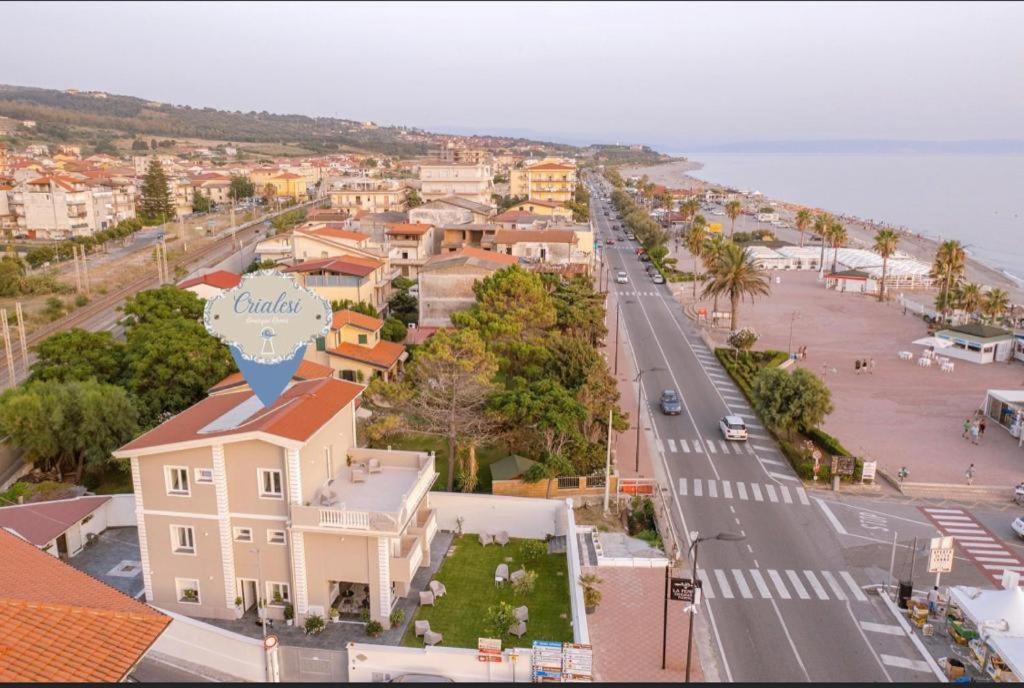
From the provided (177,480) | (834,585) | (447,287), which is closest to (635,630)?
(834,585)

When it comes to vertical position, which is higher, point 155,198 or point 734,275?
point 155,198

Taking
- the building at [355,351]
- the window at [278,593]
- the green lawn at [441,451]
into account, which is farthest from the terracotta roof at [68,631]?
the building at [355,351]

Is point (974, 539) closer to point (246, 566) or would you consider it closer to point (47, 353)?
point (246, 566)

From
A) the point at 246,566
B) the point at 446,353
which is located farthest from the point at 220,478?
the point at 446,353

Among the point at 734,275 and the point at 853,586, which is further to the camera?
the point at 734,275

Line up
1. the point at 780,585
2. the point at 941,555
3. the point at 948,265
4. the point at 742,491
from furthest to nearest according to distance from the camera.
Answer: the point at 948,265, the point at 742,491, the point at 780,585, the point at 941,555

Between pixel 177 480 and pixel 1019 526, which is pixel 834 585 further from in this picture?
pixel 177 480

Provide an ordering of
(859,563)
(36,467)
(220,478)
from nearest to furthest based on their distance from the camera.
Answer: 1. (220,478)
2. (859,563)
3. (36,467)
